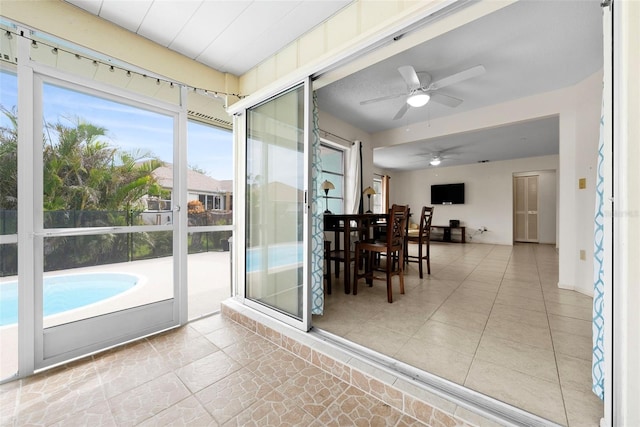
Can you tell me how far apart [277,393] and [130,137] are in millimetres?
2275

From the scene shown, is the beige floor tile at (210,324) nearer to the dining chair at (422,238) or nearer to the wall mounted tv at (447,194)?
the dining chair at (422,238)

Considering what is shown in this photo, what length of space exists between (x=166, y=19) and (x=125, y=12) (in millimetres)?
267

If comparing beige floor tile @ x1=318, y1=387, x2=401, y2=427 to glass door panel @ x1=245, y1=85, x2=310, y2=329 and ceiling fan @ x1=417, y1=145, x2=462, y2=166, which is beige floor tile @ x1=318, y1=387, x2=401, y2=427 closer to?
glass door panel @ x1=245, y1=85, x2=310, y2=329

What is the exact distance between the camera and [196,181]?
2520 mm

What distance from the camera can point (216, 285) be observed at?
339cm

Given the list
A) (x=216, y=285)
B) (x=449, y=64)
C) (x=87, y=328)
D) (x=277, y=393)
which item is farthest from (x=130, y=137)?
(x=449, y=64)

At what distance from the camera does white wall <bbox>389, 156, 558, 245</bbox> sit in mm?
6891

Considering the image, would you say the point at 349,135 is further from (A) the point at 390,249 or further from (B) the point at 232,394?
(B) the point at 232,394

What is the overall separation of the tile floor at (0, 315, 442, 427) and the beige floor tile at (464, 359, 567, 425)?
0.35 m

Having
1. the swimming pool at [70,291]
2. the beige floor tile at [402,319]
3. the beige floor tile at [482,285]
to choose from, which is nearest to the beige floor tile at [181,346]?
the swimming pool at [70,291]

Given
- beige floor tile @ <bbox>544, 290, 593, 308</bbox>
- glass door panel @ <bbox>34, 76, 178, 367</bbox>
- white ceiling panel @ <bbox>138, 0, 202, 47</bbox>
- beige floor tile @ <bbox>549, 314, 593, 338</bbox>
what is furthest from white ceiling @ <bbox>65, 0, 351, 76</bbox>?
beige floor tile @ <bbox>544, 290, 593, 308</bbox>

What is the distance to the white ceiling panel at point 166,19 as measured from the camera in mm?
1782

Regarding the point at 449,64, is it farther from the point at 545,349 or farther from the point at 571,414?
the point at 571,414

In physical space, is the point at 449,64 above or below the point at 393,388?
above
